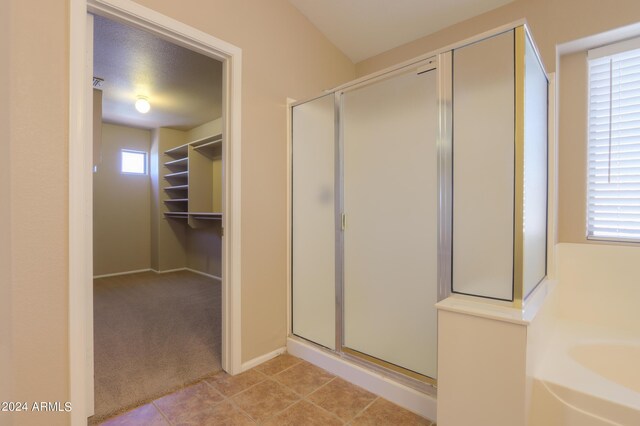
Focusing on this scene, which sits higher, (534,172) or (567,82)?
(567,82)

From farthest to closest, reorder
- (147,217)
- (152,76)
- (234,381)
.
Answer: (147,217) < (152,76) < (234,381)

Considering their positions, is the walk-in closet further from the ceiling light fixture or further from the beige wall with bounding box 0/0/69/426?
the beige wall with bounding box 0/0/69/426

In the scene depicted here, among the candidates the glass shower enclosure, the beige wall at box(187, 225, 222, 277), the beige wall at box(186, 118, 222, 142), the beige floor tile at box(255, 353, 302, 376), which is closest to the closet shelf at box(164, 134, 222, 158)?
the beige wall at box(186, 118, 222, 142)

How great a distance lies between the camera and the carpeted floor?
189 cm

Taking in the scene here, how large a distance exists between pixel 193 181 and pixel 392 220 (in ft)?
12.5

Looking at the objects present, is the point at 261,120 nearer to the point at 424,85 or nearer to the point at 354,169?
the point at 354,169

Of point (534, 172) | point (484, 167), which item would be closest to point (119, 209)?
point (484, 167)

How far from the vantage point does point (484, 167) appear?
144 centimetres

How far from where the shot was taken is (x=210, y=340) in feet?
8.45

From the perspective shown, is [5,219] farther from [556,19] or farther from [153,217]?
[153,217]

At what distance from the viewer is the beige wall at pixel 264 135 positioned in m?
2.09

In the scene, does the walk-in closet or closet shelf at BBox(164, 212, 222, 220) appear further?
closet shelf at BBox(164, 212, 222, 220)

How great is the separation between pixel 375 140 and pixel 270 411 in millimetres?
1714

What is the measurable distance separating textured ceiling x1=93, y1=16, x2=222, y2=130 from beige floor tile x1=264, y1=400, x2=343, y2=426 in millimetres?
2876
